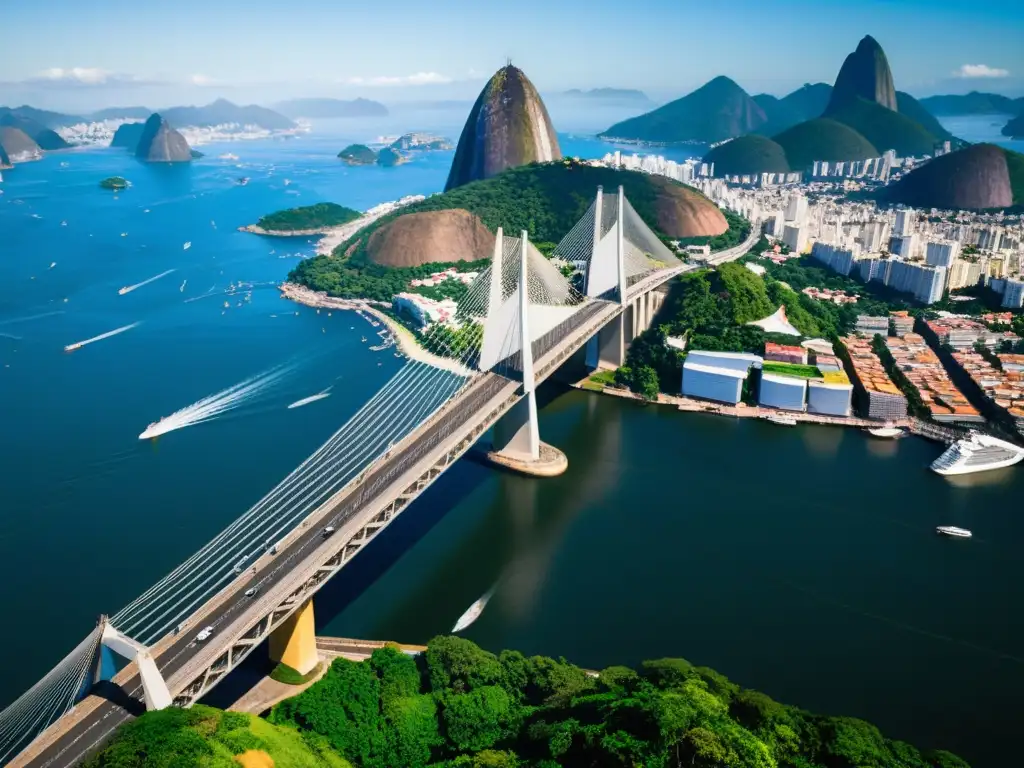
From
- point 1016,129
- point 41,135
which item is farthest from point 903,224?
point 41,135

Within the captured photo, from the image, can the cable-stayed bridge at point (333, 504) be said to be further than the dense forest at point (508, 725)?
Yes

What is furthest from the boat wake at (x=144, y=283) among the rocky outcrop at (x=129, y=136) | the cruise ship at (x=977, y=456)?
the rocky outcrop at (x=129, y=136)

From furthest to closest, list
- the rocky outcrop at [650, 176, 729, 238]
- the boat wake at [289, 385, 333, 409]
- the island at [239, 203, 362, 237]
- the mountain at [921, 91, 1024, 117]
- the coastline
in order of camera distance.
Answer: the mountain at [921, 91, 1024, 117] → the island at [239, 203, 362, 237] → the rocky outcrop at [650, 176, 729, 238] → the coastline → the boat wake at [289, 385, 333, 409]

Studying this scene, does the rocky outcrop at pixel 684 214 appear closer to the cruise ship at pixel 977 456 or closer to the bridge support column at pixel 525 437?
the cruise ship at pixel 977 456

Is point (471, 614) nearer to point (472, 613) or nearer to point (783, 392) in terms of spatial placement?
point (472, 613)

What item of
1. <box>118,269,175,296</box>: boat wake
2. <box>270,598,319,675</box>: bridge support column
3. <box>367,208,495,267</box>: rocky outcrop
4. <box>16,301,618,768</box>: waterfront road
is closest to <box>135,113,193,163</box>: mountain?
<box>118,269,175,296</box>: boat wake

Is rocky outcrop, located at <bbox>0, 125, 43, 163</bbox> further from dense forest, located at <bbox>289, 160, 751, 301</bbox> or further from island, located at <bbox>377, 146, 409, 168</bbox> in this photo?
dense forest, located at <bbox>289, 160, 751, 301</bbox>
